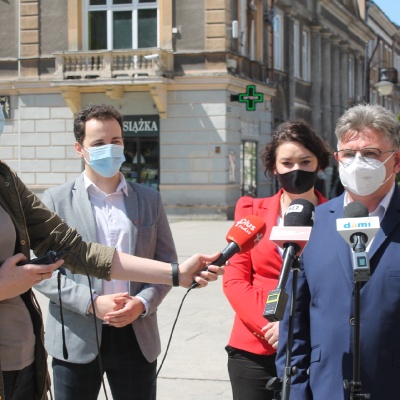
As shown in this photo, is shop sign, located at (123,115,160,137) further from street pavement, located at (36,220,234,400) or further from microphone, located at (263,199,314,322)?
microphone, located at (263,199,314,322)

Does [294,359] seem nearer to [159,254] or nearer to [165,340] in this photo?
[159,254]

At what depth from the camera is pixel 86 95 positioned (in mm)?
26859

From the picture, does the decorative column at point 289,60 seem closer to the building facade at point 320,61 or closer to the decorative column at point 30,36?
the building facade at point 320,61

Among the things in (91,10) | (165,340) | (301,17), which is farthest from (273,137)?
(301,17)

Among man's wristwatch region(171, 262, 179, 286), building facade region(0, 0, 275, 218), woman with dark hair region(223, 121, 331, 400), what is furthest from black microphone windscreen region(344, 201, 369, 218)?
building facade region(0, 0, 275, 218)

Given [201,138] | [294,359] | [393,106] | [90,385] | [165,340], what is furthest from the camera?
[393,106]

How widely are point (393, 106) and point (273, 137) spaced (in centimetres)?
5984

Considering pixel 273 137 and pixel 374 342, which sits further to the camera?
pixel 273 137

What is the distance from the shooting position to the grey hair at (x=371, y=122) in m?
3.43

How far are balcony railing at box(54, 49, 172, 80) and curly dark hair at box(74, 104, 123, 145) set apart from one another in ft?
68.7

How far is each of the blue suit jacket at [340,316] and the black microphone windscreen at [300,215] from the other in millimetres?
207

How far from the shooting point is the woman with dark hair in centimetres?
425

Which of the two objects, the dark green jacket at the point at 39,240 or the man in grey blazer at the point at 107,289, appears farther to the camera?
the man in grey blazer at the point at 107,289

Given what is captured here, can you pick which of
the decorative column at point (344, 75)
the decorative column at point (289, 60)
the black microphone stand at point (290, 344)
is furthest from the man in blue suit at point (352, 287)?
the decorative column at point (344, 75)
